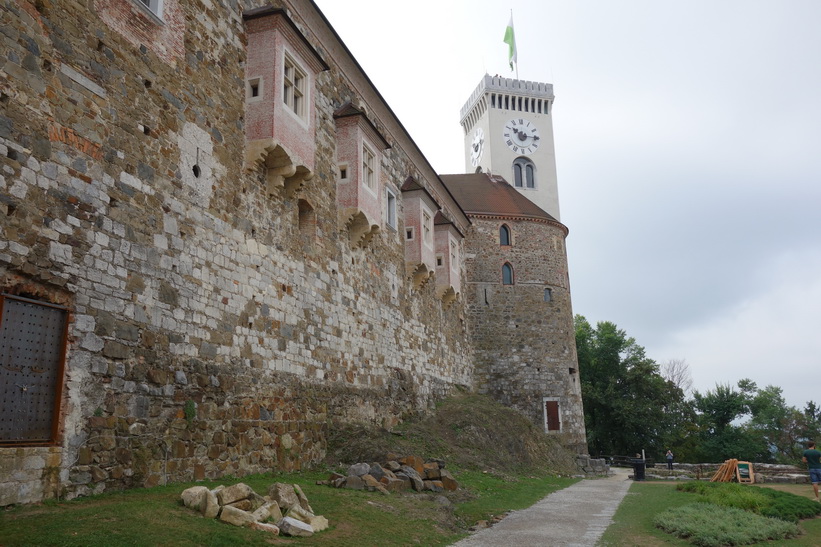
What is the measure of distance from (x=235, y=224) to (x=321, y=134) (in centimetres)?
540

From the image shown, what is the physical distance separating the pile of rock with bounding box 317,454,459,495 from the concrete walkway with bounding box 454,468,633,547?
1798mm

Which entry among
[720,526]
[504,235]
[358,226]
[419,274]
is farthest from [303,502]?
[504,235]

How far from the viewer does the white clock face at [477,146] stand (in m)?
48.3

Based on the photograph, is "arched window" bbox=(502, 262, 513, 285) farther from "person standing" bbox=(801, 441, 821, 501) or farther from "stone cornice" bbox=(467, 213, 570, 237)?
"person standing" bbox=(801, 441, 821, 501)

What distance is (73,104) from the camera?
351 inches

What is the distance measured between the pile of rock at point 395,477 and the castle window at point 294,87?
7.78 meters

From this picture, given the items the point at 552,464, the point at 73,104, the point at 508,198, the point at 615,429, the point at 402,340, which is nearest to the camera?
the point at 73,104

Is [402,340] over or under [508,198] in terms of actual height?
under

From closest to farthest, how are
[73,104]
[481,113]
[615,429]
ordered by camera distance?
[73,104] → [615,429] → [481,113]

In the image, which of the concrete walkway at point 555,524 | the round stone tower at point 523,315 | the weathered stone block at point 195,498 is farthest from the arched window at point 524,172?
the weathered stone block at point 195,498

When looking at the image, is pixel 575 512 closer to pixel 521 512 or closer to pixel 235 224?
pixel 521 512

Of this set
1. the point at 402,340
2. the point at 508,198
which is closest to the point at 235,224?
the point at 402,340

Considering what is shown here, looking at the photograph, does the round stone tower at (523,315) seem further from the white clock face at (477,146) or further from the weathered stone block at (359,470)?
the weathered stone block at (359,470)

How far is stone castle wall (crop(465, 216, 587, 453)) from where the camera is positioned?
32969mm
